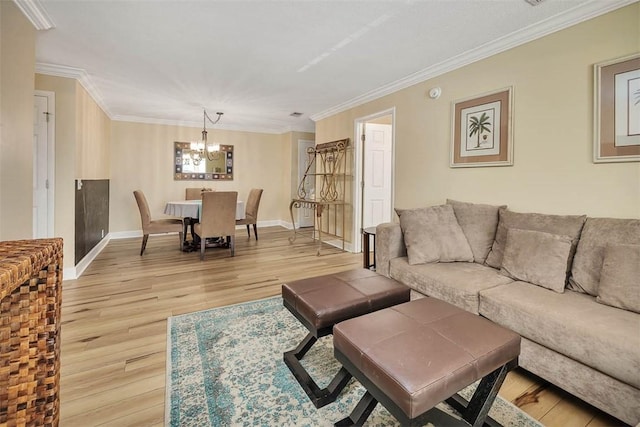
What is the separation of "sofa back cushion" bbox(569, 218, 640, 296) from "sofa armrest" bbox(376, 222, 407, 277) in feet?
3.97

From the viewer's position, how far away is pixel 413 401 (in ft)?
3.30

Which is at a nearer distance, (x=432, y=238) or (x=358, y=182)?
(x=432, y=238)

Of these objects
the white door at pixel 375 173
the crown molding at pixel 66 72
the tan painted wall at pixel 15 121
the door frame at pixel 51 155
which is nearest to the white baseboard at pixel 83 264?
the door frame at pixel 51 155

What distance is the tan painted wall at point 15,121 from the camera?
193 cm

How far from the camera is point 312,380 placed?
Answer: 171cm

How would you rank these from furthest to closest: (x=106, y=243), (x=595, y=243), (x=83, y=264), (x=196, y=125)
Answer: (x=196, y=125), (x=106, y=243), (x=83, y=264), (x=595, y=243)

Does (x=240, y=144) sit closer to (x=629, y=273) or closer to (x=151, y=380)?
(x=151, y=380)

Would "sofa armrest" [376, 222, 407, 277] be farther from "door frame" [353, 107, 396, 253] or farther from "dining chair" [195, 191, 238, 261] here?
"dining chair" [195, 191, 238, 261]

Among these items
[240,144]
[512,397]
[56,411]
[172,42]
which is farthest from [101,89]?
[512,397]

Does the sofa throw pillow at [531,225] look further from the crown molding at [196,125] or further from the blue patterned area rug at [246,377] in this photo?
the crown molding at [196,125]

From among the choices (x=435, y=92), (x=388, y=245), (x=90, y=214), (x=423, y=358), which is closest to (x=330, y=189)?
(x=435, y=92)

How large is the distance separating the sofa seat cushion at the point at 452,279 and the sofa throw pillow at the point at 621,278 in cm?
50

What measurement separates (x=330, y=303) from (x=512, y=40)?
8.70ft

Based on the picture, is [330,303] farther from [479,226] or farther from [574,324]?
[479,226]
